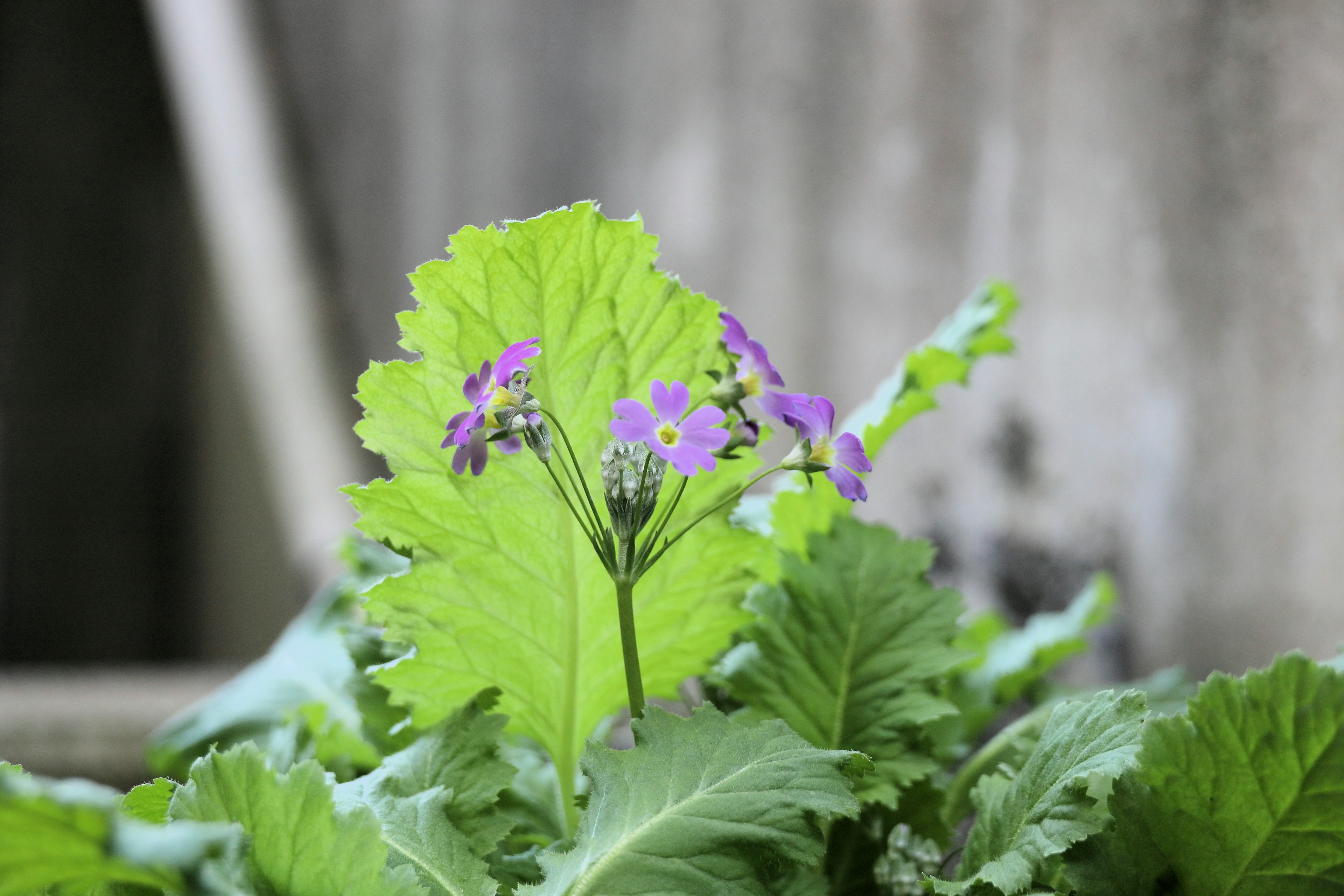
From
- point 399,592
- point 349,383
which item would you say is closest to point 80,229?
point 349,383

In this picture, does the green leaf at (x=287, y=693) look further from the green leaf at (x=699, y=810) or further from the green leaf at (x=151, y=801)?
the green leaf at (x=699, y=810)

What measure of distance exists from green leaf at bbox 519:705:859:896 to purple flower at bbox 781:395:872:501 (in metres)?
0.11

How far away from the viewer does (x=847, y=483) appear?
0.46 meters

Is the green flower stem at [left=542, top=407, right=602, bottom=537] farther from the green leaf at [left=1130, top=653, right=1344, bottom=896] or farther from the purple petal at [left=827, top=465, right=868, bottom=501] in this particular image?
the green leaf at [left=1130, top=653, right=1344, bottom=896]

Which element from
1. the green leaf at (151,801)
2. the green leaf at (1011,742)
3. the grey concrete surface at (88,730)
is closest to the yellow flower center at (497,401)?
the green leaf at (151,801)

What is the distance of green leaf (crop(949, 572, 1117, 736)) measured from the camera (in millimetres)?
726

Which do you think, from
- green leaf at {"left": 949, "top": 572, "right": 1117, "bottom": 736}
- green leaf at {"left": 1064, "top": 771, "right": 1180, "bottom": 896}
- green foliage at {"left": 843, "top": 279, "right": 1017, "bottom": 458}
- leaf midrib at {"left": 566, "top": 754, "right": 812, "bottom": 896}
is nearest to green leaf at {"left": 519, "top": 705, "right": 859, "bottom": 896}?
leaf midrib at {"left": 566, "top": 754, "right": 812, "bottom": 896}

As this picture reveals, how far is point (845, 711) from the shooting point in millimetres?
561

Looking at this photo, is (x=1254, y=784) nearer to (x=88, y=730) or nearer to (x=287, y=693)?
(x=287, y=693)

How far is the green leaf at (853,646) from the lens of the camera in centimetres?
54

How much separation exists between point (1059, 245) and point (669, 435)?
77 centimetres

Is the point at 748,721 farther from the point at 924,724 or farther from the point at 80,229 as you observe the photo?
the point at 80,229

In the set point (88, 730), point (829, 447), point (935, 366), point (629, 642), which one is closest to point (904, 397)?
point (935, 366)

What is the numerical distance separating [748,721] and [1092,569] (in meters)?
0.64
